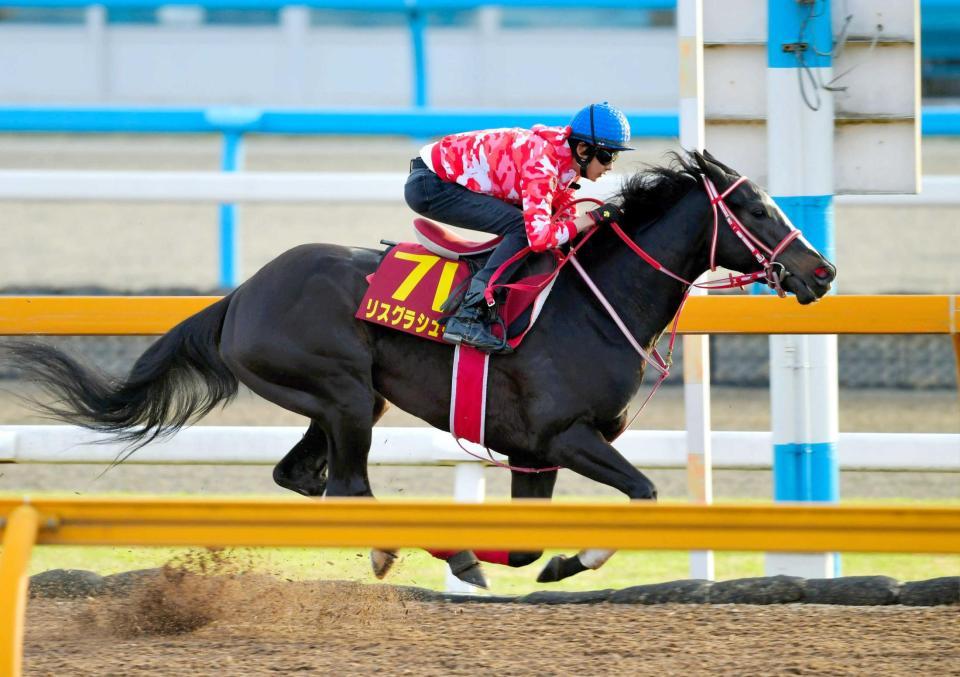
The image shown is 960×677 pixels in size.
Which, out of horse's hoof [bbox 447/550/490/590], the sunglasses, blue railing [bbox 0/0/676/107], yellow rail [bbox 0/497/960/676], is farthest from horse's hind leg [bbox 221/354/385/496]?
blue railing [bbox 0/0/676/107]

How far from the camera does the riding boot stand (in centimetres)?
400

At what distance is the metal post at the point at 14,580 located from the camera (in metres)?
2.47

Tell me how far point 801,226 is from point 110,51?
60.9 ft

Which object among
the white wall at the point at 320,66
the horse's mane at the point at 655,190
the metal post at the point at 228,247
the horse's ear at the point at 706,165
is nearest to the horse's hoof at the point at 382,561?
the horse's mane at the point at 655,190

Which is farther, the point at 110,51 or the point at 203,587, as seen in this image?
the point at 110,51

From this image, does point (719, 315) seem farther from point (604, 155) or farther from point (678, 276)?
point (604, 155)

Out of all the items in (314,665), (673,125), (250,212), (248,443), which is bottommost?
(314,665)

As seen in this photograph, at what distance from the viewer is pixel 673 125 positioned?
299 inches

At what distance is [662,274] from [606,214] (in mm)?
256

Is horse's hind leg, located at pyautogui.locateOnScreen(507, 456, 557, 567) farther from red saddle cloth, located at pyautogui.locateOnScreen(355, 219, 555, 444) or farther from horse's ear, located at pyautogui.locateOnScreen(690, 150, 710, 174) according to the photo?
horse's ear, located at pyautogui.locateOnScreen(690, 150, 710, 174)

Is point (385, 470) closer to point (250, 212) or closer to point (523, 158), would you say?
point (523, 158)

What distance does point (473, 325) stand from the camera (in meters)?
4.00

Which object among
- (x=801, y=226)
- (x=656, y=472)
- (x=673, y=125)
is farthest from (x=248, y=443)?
(x=673, y=125)

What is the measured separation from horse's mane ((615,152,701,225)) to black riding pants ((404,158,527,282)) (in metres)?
0.36
